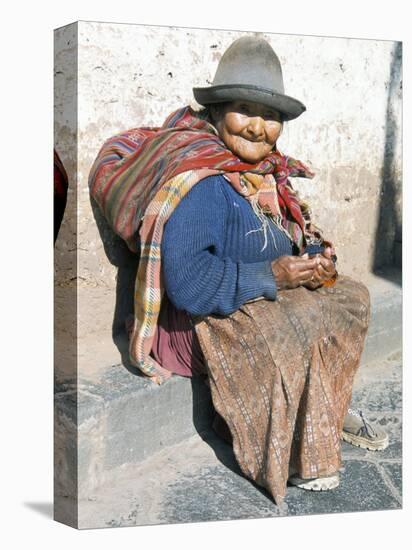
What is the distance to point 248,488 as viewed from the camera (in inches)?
179

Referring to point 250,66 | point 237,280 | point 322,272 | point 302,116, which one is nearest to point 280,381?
point 237,280

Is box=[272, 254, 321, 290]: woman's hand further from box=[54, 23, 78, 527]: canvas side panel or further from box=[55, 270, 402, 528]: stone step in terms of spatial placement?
box=[54, 23, 78, 527]: canvas side panel

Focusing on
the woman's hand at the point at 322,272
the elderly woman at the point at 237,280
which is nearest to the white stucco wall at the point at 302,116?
the elderly woman at the point at 237,280

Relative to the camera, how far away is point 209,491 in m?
4.52

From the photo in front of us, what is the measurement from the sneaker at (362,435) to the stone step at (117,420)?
71 cm

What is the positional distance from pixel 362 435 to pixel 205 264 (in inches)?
53.6

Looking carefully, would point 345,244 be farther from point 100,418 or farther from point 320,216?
point 100,418

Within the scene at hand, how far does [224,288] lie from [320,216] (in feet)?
4.62

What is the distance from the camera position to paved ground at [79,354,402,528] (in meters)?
4.36

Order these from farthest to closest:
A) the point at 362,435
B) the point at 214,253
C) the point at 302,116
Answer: the point at 302,116
the point at 362,435
the point at 214,253

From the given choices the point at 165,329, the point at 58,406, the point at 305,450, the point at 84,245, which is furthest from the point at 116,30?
the point at 305,450

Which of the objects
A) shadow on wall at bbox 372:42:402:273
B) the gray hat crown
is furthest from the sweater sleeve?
shadow on wall at bbox 372:42:402:273

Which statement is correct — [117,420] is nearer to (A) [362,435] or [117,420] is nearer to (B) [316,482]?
(B) [316,482]

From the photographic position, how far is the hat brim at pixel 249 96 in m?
4.34
